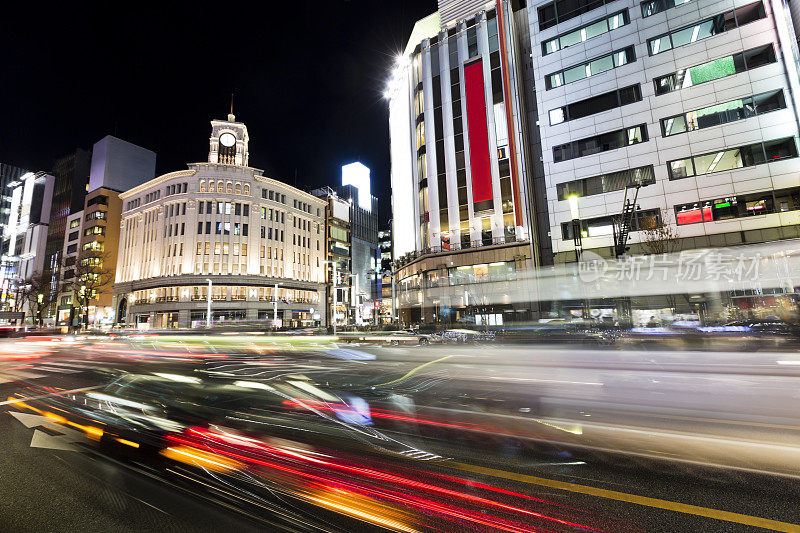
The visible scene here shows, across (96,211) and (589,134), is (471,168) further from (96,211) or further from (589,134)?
(96,211)

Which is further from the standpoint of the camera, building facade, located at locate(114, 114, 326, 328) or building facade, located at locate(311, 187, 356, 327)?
building facade, located at locate(311, 187, 356, 327)

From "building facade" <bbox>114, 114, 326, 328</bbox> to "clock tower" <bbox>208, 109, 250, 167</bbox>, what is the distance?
0.66 feet

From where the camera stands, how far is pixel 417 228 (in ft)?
146

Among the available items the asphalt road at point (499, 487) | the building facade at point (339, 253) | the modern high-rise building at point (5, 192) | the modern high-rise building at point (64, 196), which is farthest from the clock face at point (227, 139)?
the modern high-rise building at point (5, 192)

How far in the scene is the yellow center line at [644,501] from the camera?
3109mm

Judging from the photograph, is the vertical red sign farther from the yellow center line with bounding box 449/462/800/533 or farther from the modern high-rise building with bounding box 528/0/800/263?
the yellow center line with bounding box 449/462/800/533

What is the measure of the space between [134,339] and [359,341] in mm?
17378

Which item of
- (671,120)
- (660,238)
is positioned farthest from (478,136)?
(660,238)

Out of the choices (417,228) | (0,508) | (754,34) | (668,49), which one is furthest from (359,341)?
(754,34)

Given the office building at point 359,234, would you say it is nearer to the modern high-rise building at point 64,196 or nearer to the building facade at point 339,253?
the building facade at point 339,253

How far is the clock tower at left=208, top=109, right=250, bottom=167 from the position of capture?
2862 inches

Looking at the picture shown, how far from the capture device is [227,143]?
72812mm

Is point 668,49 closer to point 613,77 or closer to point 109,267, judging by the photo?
point 613,77

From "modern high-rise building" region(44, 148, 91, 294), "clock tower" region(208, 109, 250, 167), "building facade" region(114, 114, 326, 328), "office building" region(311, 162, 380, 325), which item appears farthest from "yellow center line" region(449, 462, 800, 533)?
"modern high-rise building" region(44, 148, 91, 294)
